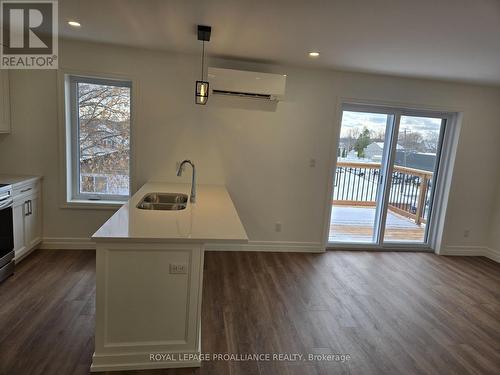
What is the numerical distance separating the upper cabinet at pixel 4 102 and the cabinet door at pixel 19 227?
87 cm

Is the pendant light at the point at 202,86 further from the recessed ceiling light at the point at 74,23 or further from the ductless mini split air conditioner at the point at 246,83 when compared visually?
the recessed ceiling light at the point at 74,23

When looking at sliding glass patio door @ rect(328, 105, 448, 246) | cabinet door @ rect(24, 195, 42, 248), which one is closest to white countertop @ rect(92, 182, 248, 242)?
cabinet door @ rect(24, 195, 42, 248)

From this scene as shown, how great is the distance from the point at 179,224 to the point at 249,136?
1994 mm

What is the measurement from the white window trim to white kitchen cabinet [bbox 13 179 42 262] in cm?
26

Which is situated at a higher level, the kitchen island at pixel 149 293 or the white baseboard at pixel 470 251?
the kitchen island at pixel 149 293

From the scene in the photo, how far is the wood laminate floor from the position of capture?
6.77 ft

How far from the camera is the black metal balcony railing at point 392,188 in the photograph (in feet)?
14.3

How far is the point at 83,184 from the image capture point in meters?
3.74

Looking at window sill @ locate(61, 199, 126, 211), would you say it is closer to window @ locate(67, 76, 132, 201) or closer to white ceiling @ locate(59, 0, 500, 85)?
window @ locate(67, 76, 132, 201)

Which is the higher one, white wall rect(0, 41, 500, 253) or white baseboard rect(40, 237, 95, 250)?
white wall rect(0, 41, 500, 253)

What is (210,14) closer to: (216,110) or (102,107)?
(216,110)

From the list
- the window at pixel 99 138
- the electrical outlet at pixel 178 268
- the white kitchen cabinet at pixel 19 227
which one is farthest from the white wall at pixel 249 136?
the electrical outlet at pixel 178 268

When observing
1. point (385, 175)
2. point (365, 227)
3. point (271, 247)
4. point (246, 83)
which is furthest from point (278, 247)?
point (246, 83)

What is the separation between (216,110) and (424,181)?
326 centimetres
